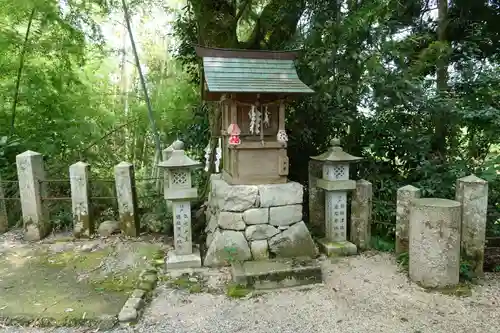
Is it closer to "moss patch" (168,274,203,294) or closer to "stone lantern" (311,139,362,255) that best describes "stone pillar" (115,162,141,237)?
"moss patch" (168,274,203,294)

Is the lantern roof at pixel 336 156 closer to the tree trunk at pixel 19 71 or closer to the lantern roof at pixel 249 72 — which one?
the lantern roof at pixel 249 72

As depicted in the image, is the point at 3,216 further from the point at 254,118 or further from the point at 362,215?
the point at 362,215

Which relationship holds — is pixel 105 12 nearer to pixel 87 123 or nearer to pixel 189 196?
pixel 87 123

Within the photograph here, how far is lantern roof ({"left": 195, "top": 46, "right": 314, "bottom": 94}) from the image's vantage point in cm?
383

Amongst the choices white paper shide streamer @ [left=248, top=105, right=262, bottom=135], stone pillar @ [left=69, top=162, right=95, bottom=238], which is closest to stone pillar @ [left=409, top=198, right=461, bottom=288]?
white paper shide streamer @ [left=248, top=105, right=262, bottom=135]

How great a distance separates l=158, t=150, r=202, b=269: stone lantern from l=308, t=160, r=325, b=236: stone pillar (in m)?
1.83

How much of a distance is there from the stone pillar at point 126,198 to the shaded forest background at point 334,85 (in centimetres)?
143

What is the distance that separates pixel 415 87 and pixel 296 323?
3.70 metres

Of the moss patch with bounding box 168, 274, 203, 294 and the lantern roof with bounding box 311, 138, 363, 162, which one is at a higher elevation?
the lantern roof with bounding box 311, 138, 363, 162

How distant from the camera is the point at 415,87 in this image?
15.6ft

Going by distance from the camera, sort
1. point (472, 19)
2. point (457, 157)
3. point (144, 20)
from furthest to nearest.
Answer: point (144, 20)
point (472, 19)
point (457, 157)

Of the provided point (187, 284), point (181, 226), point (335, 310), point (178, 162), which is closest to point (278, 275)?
point (335, 310)

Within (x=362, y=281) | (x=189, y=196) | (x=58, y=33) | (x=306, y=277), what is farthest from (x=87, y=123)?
(x=362, y=281)

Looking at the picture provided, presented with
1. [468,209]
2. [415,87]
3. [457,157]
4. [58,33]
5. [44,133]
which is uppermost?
[58,33]
